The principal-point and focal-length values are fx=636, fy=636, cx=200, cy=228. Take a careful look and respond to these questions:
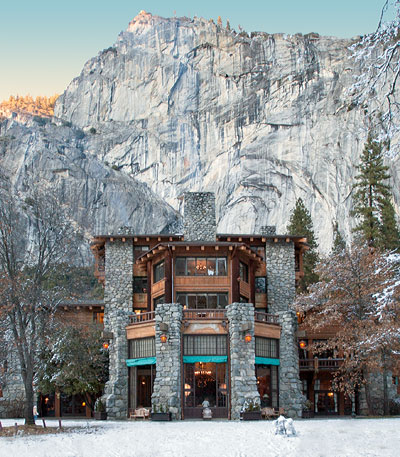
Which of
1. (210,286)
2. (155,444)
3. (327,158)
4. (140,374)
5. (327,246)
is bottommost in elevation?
(155,444)

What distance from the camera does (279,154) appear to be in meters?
104

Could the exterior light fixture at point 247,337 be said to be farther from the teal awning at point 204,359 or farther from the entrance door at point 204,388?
the entrance door at point 204,388

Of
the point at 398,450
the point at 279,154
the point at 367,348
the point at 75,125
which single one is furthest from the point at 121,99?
the point at 398,450

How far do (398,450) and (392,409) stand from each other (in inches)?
790

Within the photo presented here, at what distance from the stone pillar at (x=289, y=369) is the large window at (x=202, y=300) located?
4268 mm

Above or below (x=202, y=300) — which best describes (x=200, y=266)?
above

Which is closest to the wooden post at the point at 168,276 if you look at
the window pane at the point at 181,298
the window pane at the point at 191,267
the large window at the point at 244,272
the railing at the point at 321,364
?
the window pane at the point at 181,298

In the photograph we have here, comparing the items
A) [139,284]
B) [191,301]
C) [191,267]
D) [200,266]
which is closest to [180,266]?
[191,267]

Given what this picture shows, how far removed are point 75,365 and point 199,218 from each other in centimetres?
1341

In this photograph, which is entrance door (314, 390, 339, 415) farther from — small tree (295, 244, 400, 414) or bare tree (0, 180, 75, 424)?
bare tree (0, 180, 75, 424)

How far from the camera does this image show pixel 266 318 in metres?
37.3

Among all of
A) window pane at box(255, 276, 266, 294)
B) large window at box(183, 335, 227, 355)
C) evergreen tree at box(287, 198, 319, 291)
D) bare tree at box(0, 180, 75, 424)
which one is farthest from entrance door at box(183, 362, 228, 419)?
evergreen tree at box(287, 198, 319, 291)

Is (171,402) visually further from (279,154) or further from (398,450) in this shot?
(279,154)

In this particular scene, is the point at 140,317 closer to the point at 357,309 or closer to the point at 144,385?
the point at 144,385
